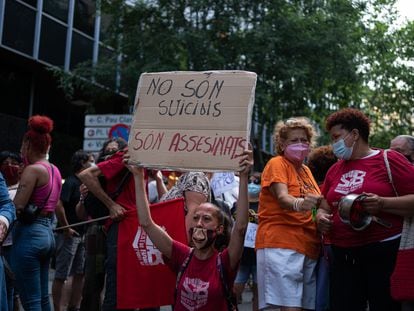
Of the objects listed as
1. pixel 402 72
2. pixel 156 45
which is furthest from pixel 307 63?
pixel 402 72

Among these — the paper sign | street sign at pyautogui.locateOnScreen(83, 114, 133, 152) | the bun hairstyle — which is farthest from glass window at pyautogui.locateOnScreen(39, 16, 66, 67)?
the bun hairstyle

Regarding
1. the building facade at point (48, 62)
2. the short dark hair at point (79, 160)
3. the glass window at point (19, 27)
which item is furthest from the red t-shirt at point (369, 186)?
the glass window at point (19, 27)

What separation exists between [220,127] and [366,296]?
4.94 ft

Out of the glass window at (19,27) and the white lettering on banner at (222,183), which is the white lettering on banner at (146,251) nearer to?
the white lettering on banner at (222,183)

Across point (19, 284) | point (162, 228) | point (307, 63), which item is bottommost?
point (19, 284)

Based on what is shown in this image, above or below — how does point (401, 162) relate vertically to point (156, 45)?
below

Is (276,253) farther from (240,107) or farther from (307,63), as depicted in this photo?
(307,63)

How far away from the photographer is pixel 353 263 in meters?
5.01

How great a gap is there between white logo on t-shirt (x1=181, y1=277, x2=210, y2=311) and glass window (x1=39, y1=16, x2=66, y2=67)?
1475 centimetres

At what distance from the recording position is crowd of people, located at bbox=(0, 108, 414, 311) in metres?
4.81

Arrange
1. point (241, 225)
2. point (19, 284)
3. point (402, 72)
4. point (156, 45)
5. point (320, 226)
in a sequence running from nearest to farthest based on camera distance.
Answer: point (241, 225), point (320, 226), point (19, 284), point (156, 45), point (402, 72)

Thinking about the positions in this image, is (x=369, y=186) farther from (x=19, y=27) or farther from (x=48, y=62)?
(x=48, y=62)

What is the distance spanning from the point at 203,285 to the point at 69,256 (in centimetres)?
397

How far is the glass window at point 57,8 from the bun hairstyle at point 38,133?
44.4 feet
